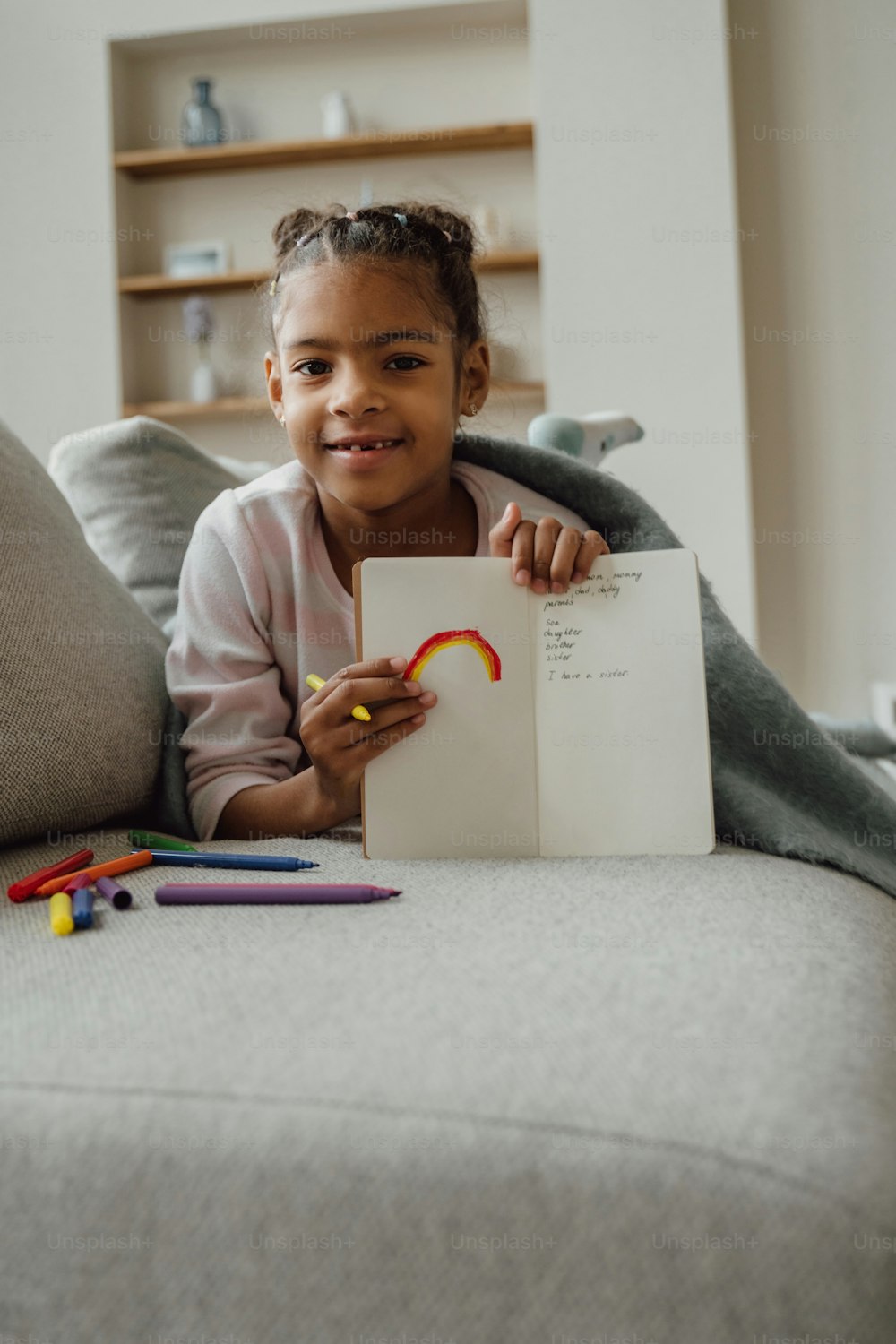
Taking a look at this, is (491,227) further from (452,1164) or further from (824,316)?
(452,1164)

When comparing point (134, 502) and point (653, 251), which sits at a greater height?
point (653, 251)

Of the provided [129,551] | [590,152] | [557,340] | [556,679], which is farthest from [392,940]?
[590,152]

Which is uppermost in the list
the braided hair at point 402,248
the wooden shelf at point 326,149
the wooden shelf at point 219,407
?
the wooden shelf at point 326,149

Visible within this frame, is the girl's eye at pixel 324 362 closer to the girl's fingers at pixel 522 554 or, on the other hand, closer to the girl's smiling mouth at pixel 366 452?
the girl's smiling mouth at pixel 366 452

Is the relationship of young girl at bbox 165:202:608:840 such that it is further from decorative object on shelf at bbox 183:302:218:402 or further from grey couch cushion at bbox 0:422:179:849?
decorative object on shelf at bbox 183:302:218:402

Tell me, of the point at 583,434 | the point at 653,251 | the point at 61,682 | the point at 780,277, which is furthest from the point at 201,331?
the point at 61,682

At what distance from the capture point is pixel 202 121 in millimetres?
3254

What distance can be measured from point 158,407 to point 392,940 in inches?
119

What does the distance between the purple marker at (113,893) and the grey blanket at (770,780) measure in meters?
0.28

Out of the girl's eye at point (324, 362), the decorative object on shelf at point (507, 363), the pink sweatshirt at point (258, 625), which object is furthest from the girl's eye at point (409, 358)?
the decorative object on shelf at point (507, 363)

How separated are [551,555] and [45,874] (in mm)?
394

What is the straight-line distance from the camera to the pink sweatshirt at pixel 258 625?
92cm

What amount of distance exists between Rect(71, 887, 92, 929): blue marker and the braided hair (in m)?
0.63

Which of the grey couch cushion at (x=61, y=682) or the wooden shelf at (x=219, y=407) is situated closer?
the grey couch cushion at (x=61, y=682)
